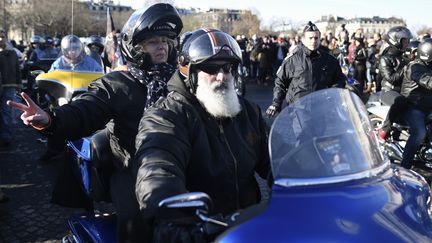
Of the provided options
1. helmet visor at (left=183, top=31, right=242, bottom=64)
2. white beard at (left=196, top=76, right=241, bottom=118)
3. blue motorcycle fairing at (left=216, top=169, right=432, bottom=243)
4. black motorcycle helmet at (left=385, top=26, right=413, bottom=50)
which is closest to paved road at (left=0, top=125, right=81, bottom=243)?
white beard at (left=196, top=76, right=241, bottom=118)

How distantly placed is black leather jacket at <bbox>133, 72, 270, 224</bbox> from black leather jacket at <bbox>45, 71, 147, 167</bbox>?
605 millimetres

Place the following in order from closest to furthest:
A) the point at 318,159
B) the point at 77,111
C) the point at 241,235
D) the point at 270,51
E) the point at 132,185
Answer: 1. the point at 241,235
2. the point at 318,159
3. the point at 132,185
4. the point at 77,111
5. the point at 270,51

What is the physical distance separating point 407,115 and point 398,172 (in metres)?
3.84

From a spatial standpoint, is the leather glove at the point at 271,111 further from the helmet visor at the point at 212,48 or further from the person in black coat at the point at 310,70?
the helmet visor at the point at 212,48

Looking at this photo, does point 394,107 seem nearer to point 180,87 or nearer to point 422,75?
point 422,75

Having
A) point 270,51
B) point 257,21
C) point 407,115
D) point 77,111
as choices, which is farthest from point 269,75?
point 257,21

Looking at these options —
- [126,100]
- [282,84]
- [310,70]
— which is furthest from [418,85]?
[126,100]

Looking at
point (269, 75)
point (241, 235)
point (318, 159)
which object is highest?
point (318, 159)

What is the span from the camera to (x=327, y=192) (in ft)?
5.42

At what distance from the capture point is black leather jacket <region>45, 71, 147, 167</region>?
2.76 m

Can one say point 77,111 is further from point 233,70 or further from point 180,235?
point 180,235

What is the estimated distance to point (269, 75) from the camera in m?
17.1

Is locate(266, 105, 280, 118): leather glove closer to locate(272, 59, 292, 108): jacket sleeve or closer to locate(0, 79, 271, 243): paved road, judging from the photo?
locate(272, 59, 292, 108): jacket sleeve

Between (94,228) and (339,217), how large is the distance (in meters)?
→ 1.54
